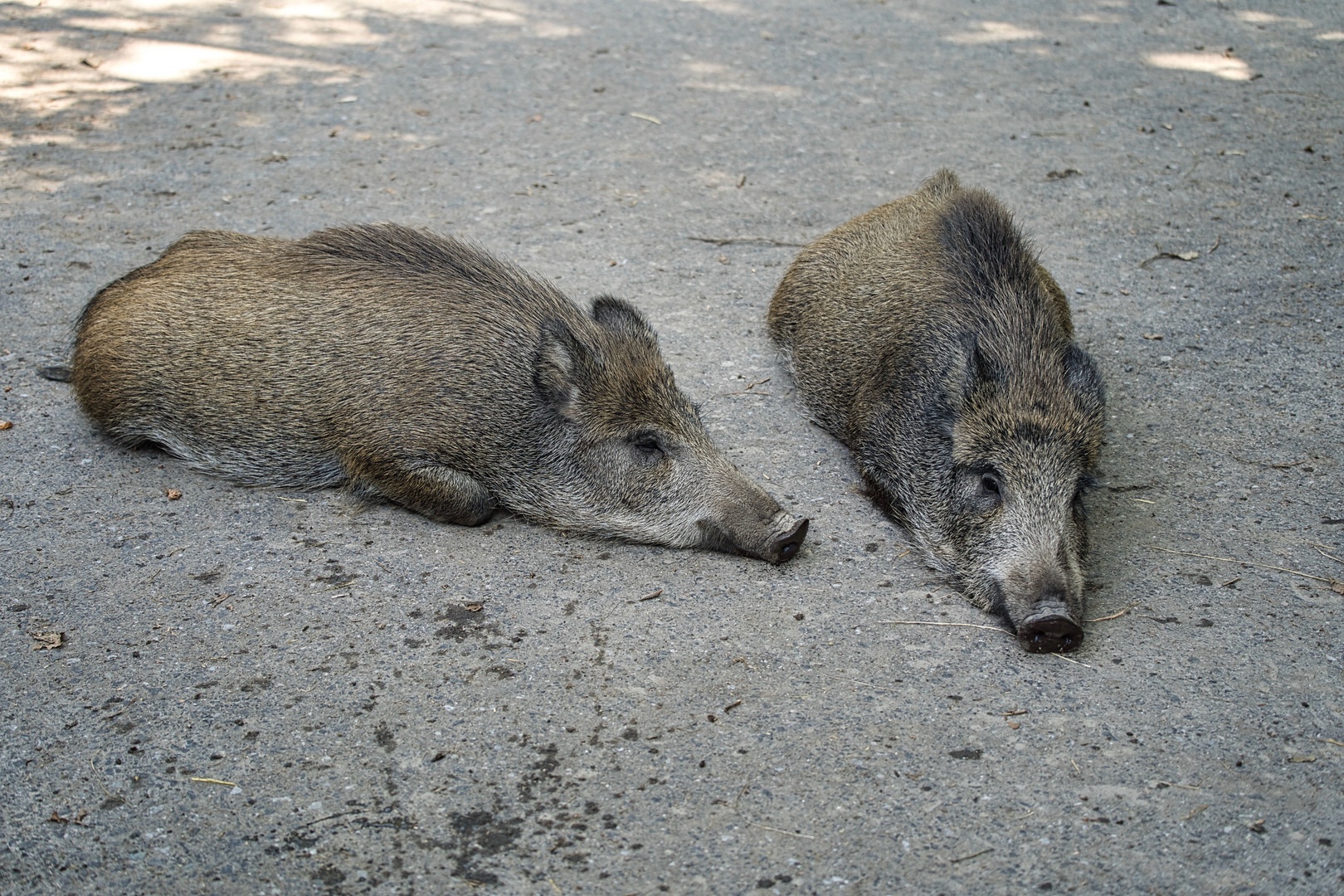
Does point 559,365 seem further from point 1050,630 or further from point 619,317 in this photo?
point 1050,630

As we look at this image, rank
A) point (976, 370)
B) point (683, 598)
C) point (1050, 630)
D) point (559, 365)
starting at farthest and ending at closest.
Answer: point (559, 365)
point (976, 370)
point (683, 598)
point (1050, 630)

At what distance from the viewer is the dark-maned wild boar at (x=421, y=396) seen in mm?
3928

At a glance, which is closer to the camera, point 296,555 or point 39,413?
point 296,555

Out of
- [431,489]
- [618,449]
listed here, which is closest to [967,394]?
[618,449]

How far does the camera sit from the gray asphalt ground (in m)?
2.64

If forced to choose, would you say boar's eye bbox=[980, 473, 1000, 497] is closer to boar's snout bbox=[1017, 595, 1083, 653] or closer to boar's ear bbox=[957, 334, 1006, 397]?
boar's ear bbox=[957, 334, 1006, 397]

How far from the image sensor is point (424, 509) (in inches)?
154

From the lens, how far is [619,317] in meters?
4.22

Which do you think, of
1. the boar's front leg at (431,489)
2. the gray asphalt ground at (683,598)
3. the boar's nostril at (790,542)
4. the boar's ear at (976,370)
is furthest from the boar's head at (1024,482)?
the boar's front leg at (431,489)

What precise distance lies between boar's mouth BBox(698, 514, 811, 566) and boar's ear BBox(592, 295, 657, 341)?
84 centimetres

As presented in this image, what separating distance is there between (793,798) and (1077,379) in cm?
193

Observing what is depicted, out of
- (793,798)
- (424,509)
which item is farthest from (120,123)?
(793,798)

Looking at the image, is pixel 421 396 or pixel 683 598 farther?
pixel 421 396

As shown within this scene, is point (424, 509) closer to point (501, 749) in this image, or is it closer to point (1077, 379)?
point (501, 749)
